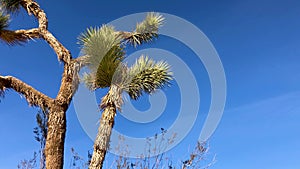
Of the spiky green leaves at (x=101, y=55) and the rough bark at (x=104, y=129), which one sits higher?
the spiky green leaves at (x=101, y=55)

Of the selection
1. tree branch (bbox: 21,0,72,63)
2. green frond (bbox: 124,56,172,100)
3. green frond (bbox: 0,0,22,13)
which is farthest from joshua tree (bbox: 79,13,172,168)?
green frond (bbox: 0,0,22,13)

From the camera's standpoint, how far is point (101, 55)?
23.9 feet

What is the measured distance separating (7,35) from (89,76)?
2.24 m

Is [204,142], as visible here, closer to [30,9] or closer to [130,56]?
[130,56]

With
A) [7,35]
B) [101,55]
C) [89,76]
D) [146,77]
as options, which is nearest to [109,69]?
[101,55]

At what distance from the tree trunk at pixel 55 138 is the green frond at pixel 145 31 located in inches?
101

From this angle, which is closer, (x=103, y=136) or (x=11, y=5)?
(x=103, y=136)

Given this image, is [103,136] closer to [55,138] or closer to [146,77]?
[55,138]

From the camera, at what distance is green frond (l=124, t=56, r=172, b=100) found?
7.44m

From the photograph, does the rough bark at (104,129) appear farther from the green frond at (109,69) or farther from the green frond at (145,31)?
the green frond at (145,31)

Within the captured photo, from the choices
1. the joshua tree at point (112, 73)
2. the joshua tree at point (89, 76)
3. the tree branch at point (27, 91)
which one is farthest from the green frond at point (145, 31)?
the tree branch at point (27, 91)

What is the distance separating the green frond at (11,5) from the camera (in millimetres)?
8406

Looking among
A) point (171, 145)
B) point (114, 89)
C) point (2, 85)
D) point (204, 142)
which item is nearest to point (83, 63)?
point (114, 89)

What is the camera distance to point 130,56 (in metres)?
7.94
